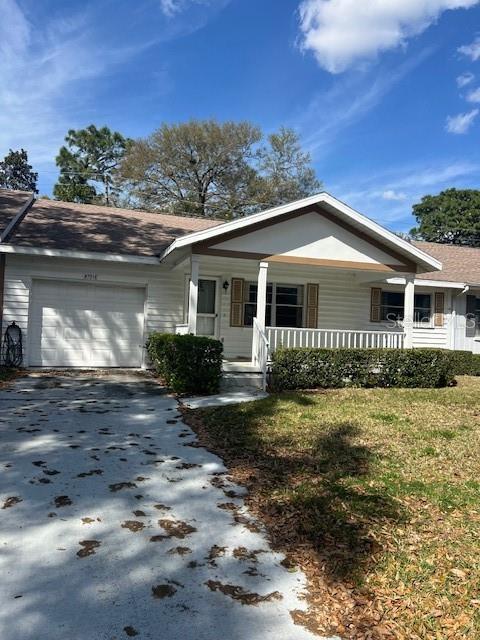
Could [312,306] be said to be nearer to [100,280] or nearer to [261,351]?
[261,351]

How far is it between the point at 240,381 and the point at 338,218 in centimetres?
452

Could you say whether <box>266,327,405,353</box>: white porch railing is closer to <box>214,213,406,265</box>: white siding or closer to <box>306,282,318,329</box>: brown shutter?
<box>306,282,318,329</box>: brown shutter

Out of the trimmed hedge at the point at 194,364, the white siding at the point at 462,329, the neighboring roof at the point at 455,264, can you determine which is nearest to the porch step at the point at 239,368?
the trimmed hedge at the point at 194,364

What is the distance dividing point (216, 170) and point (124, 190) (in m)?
7.15

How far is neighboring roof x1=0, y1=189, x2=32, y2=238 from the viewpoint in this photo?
41.3 feet

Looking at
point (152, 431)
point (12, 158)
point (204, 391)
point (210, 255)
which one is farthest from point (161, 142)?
point (152, 431)

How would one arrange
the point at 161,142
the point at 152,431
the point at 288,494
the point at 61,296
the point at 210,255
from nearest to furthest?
the point at 288,494, the point at 152,431, the point at 210,255, the point at 61,296, the point at 161,142

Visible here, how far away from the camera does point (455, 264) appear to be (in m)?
17.9

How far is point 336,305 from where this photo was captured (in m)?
15.0

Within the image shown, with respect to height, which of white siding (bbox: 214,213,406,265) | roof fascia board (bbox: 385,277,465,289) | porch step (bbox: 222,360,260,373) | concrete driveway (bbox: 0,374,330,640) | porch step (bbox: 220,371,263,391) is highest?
white siding (bbox: 214,213,406,265)

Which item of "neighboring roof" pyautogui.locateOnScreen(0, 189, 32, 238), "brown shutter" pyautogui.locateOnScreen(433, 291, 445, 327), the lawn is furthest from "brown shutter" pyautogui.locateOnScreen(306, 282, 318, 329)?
"neighboring roof" pyautogui.locateOnScreen(0, 189, 32, 238)

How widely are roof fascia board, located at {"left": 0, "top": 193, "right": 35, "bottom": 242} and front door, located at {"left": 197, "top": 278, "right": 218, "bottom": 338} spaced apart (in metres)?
4.71

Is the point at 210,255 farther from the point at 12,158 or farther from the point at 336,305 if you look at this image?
the point at 12,158

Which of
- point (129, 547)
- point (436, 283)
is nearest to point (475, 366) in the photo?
point (436, 283)
